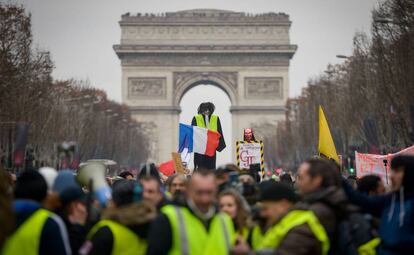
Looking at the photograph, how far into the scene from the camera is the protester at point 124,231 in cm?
981

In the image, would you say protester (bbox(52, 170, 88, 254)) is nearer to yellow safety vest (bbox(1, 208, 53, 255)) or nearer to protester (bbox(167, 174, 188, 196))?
yellow safety vest (bbox(1, 208, 53, 255))

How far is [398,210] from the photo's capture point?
34.0ft

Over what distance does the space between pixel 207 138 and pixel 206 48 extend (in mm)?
96920

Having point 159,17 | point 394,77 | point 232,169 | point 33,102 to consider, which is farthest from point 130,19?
point 232,169

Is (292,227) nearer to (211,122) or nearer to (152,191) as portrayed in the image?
(152,191)

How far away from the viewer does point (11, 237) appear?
9.16 metres

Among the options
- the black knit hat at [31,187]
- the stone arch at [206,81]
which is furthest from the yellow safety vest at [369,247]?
the stone arch at [206,81]

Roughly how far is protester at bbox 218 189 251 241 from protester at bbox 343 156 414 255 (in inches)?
38.5

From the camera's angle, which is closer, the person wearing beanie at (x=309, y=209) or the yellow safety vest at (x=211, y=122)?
the person wearing beanie at (x=309, y=209)

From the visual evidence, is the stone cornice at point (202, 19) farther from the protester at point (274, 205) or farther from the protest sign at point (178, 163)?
the protester at point (274, 205)

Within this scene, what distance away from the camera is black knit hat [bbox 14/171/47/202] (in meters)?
9.60

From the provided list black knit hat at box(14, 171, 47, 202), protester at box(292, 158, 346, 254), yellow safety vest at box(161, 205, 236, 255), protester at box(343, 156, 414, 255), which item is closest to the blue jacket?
protester at box(343, 156, 414, 255)

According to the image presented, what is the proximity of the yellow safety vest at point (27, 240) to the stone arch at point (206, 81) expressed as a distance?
110 metres

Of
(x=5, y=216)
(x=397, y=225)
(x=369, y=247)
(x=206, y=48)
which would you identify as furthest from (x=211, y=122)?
(x=206, y=48)
